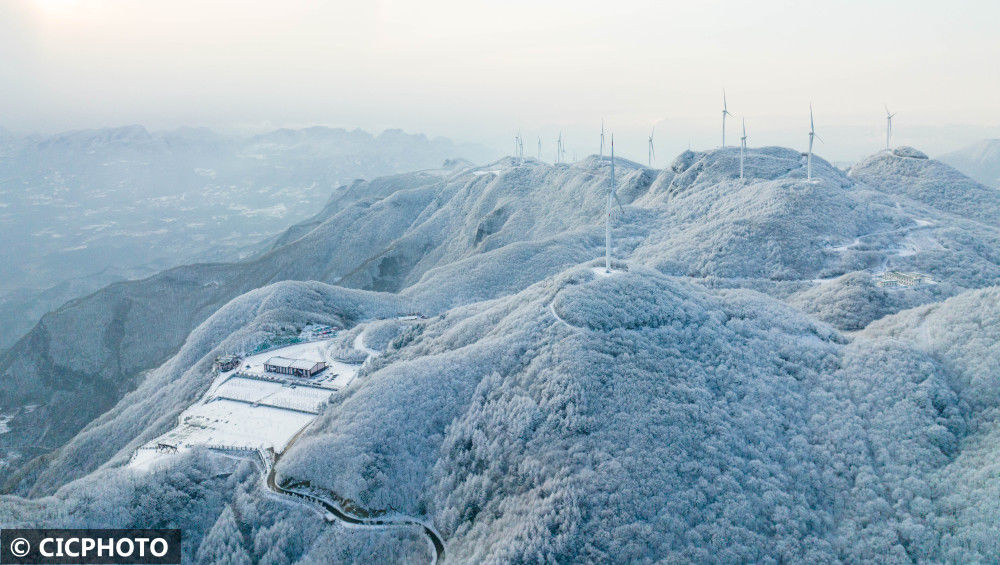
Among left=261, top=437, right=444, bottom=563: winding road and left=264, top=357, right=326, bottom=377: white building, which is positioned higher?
left=264, top=357, right=326, bottom=377: white building

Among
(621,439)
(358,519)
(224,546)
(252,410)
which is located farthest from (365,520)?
(252,410)

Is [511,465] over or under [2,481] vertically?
over

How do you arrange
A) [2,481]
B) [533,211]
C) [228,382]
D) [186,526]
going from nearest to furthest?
[186,526]
[228,382]
[2,481]
[533,211]

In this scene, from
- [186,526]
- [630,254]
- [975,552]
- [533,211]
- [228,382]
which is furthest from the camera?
[533,211]

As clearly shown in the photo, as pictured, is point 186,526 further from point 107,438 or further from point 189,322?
point 189,322

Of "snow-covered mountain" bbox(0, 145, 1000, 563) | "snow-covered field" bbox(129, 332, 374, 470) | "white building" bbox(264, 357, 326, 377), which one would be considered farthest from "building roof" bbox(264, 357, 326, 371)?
"snow-covered mountain" bbox(0, 145, 1000, 563)

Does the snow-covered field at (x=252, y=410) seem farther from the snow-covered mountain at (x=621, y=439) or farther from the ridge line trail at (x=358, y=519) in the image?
the ridge line trail at (x=358, y=519)

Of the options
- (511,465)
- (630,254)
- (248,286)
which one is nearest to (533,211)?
(630,254)

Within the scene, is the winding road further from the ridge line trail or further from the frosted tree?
the frosted tree
